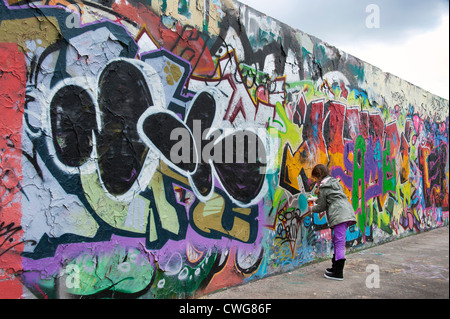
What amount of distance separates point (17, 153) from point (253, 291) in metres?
2.76

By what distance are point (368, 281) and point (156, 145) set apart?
315 centimetres

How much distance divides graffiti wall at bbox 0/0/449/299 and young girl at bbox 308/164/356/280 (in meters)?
0.48

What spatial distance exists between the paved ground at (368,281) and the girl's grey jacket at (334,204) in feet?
2.50

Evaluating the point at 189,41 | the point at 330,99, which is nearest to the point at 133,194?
the point at 189,41

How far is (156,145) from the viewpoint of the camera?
3.51 meters

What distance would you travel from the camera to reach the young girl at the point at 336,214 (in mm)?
4591

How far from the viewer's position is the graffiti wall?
2.78m

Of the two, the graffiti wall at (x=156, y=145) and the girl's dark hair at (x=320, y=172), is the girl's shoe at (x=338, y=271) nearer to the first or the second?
the graffiti wall at (x=156, y=145)

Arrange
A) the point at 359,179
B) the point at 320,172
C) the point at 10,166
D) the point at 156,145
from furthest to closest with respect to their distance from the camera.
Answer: the point at 359,179 → the point at 320,172 → the point at 156,145 → the point at 10,166

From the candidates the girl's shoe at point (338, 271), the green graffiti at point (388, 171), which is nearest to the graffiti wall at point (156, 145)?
the girl's shoe at point (338, 271)

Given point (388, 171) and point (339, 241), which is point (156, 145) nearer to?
point (339, 241)

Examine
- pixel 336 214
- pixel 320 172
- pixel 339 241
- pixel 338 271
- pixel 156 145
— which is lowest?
pixel 338 271

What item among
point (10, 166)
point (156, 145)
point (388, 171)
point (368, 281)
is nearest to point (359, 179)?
point (388, 171)
